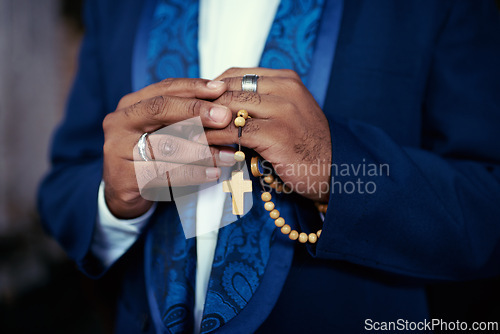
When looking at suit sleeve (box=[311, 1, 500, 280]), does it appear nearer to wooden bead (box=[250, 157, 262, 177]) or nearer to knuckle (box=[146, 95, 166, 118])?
wooden bead (box=[250, 157, 262, 177])

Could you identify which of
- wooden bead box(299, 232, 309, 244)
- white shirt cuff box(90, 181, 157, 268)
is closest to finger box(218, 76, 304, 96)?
wooden bead box(299, 232, 309, 244)

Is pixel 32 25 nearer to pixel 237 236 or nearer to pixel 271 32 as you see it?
pixel 271 32

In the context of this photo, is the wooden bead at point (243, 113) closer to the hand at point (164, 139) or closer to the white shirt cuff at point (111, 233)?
the hand at point (164, 139)

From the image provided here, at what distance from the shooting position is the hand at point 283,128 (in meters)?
0.47

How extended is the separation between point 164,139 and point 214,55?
Answer: 0.27 metres

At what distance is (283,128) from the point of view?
0.48 m

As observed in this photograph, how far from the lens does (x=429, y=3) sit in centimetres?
66

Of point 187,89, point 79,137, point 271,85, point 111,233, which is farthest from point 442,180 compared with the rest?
point 79,137

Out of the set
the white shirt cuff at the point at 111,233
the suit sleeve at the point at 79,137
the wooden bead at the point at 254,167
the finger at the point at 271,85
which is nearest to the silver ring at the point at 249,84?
the finger at the point at 271,85

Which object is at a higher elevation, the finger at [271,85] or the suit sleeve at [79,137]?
the finger at [271,85]

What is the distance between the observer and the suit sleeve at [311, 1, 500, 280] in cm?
55

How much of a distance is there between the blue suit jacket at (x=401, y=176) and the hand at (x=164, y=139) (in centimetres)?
17

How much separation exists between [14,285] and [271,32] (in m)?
2.21

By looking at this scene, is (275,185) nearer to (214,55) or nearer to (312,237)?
(312,237)
